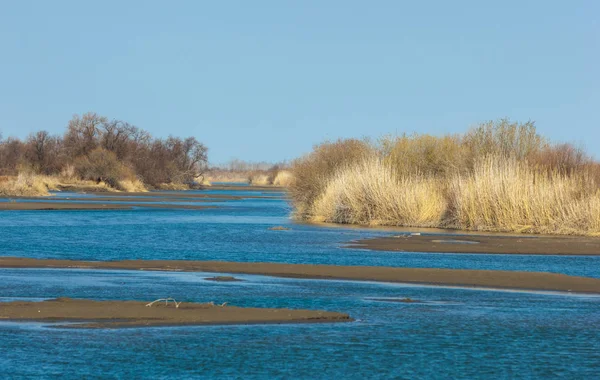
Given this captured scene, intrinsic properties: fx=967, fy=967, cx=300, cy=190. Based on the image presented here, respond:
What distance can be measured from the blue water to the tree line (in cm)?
6678

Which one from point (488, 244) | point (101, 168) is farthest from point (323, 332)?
point (101, 168)

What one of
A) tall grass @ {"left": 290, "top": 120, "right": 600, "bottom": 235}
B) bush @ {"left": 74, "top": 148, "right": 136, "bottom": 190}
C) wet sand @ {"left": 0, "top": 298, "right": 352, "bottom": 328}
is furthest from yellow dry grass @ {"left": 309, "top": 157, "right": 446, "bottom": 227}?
bush @ {"left": 74, "top": 148, "right": 136, "bottom": 190}

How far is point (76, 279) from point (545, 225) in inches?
899

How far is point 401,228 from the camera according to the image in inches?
1593

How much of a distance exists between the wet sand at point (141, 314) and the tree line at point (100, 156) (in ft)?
249

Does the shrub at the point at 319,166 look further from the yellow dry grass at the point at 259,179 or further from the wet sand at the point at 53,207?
the yellow dry grass at the point at 259,179

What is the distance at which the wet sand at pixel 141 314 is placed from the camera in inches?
536

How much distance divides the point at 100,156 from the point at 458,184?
5726cm

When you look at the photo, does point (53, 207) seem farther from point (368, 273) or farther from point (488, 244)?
point (368, 273)

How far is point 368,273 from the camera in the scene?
842 inches

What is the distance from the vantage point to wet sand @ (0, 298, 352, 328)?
44.7ft

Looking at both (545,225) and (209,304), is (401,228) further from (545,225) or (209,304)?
(209,304)

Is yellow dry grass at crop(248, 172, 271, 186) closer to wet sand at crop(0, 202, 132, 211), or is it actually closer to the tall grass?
wet sand at crop(0, 202, 132, 211)

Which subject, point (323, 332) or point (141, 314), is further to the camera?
point (141, 314)
